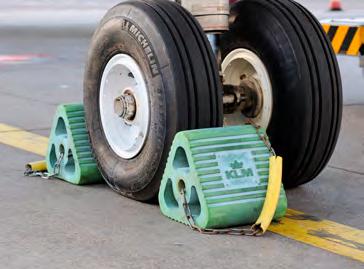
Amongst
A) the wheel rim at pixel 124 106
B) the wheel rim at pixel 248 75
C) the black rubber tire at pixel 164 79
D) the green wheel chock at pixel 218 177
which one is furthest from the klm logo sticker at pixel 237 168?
the wheel rim at pixel 248 75

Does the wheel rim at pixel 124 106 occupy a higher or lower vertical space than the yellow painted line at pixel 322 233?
higher

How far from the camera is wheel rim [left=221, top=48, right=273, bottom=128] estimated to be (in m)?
4.78

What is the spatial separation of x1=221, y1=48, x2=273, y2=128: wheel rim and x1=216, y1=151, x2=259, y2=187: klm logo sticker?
0.67 metres

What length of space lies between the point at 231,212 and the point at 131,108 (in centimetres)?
93

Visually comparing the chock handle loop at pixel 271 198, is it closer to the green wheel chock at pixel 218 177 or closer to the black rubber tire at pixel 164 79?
the green wheel chock at pixel 218 177

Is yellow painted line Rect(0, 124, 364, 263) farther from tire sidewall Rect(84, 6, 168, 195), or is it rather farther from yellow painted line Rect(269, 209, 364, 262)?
tire sidewall Rect(84, 6, 168, 195)

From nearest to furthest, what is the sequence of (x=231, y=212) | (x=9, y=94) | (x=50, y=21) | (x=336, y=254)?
(x=336, y=254)
(x=231, y=212)
(x=9, y=94)
(x=50, y=21)

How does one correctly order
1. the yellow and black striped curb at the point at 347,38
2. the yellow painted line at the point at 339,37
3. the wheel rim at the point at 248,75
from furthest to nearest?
Result: the yellow painted line at the point at 339,37, the yellow and black striped curb at the point at 347,38, the wheel rim at the point at 248,75

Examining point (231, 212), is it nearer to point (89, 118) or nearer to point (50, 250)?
point (50, 250)

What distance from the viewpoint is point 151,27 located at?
4.36 meters

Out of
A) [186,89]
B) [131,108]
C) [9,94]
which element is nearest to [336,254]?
[186,89]

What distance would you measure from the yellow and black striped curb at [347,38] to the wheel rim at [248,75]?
2.96 meters

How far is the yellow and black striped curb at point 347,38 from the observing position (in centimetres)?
781

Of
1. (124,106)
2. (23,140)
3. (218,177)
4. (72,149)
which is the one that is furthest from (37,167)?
(218,177)
